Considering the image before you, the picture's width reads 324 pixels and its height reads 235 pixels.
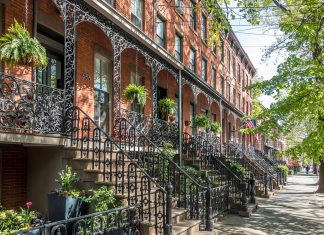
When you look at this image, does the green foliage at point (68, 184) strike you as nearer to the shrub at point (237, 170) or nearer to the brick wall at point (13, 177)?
the brick wall at point (13, 177)

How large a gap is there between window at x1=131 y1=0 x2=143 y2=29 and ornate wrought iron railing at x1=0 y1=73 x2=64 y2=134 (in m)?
7.69

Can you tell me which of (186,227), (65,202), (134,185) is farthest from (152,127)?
(65,202)

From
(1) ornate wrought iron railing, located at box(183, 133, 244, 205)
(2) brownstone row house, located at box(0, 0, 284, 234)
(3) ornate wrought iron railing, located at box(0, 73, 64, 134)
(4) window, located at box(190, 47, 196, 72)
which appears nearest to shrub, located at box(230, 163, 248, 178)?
(1) ornate wrought iron railing, located at box(183, 133, 244, 205)

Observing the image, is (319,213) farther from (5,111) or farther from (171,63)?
(5,111)

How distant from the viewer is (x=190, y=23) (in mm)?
22344

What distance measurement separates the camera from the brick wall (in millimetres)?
8469

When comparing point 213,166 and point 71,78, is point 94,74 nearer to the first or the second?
point 71,78

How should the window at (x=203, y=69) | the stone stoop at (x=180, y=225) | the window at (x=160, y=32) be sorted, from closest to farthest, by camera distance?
the stone stoop at (x=180, y=225) → the window at (x=160, y=32) → the window at (x=203, y=69)

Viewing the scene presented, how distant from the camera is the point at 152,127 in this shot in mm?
13383

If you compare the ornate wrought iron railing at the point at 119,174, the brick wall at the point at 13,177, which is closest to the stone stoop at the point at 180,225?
the ornate wrought iron railing at the point at 119,174

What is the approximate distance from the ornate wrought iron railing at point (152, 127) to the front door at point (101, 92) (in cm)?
72

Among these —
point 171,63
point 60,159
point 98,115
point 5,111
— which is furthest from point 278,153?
point 5,111

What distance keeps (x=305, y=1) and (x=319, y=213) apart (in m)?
8.26

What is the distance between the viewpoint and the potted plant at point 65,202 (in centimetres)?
685
